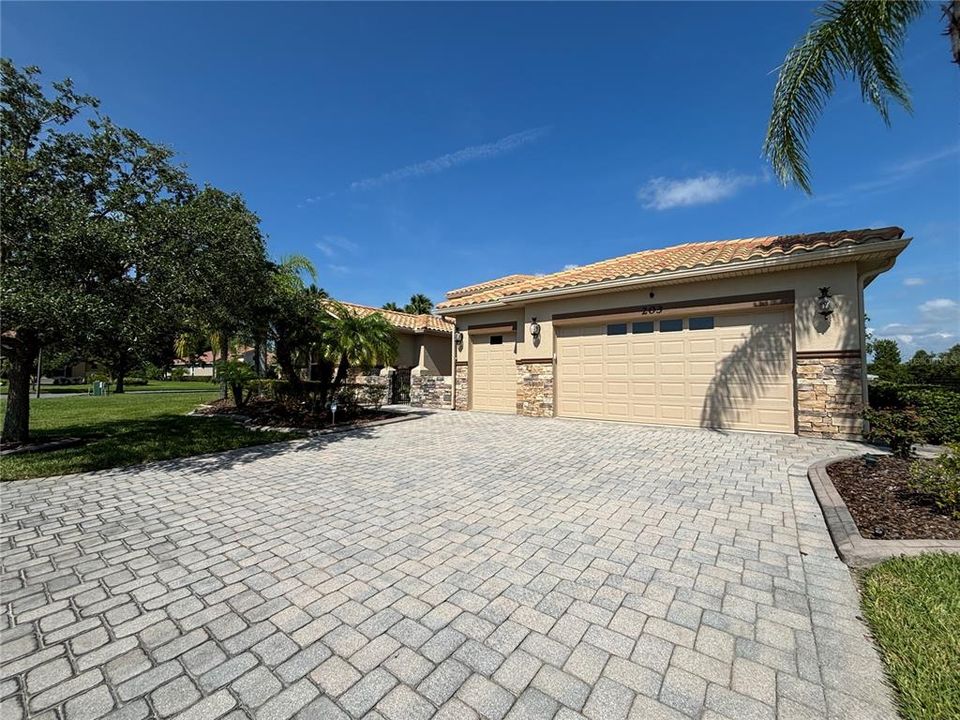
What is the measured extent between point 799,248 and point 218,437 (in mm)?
13465

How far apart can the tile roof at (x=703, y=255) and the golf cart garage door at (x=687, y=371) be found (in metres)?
1.31

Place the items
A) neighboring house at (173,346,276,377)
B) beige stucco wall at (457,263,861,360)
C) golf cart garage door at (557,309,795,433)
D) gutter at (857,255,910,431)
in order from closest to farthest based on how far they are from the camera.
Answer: gutter at (857,255,910,431), beige stucco wall at (457,263,861,360), golf cart garage door at (557,309,795,433), neighboring house at (173,346,276,377)

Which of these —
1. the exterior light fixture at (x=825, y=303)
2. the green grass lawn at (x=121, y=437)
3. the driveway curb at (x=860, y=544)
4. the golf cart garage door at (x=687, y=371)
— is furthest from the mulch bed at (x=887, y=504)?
the green grass lawn at (x=121, y=437)

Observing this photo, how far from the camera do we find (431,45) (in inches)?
356

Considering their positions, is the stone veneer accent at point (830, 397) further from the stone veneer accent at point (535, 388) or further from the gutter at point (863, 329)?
the stone veneer accent at point (535, 388)

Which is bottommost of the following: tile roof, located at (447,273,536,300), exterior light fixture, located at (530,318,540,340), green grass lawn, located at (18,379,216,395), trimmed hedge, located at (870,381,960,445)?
green grass lawn, located at (18,379,216,395)

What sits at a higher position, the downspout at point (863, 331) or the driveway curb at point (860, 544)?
the downspout at point (863, 331)

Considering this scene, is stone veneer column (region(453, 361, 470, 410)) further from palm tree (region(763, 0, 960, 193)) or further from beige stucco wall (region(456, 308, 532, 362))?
palm tree (region(763, 0, 960, 193))

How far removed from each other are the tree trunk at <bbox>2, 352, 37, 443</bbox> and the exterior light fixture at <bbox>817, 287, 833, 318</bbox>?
15.8 metres

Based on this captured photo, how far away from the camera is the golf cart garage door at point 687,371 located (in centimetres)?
914

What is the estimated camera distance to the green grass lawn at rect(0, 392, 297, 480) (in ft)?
20.8

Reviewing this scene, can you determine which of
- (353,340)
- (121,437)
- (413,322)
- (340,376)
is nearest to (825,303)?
(353,340)

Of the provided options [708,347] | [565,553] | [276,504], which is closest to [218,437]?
[276,504]

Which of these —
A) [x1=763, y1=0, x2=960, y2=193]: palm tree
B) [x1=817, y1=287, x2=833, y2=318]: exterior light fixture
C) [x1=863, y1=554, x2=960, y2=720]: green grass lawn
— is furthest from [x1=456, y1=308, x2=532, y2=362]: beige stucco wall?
[x1=863, y1=554, x2=960, y2=720]: green grass lawn
